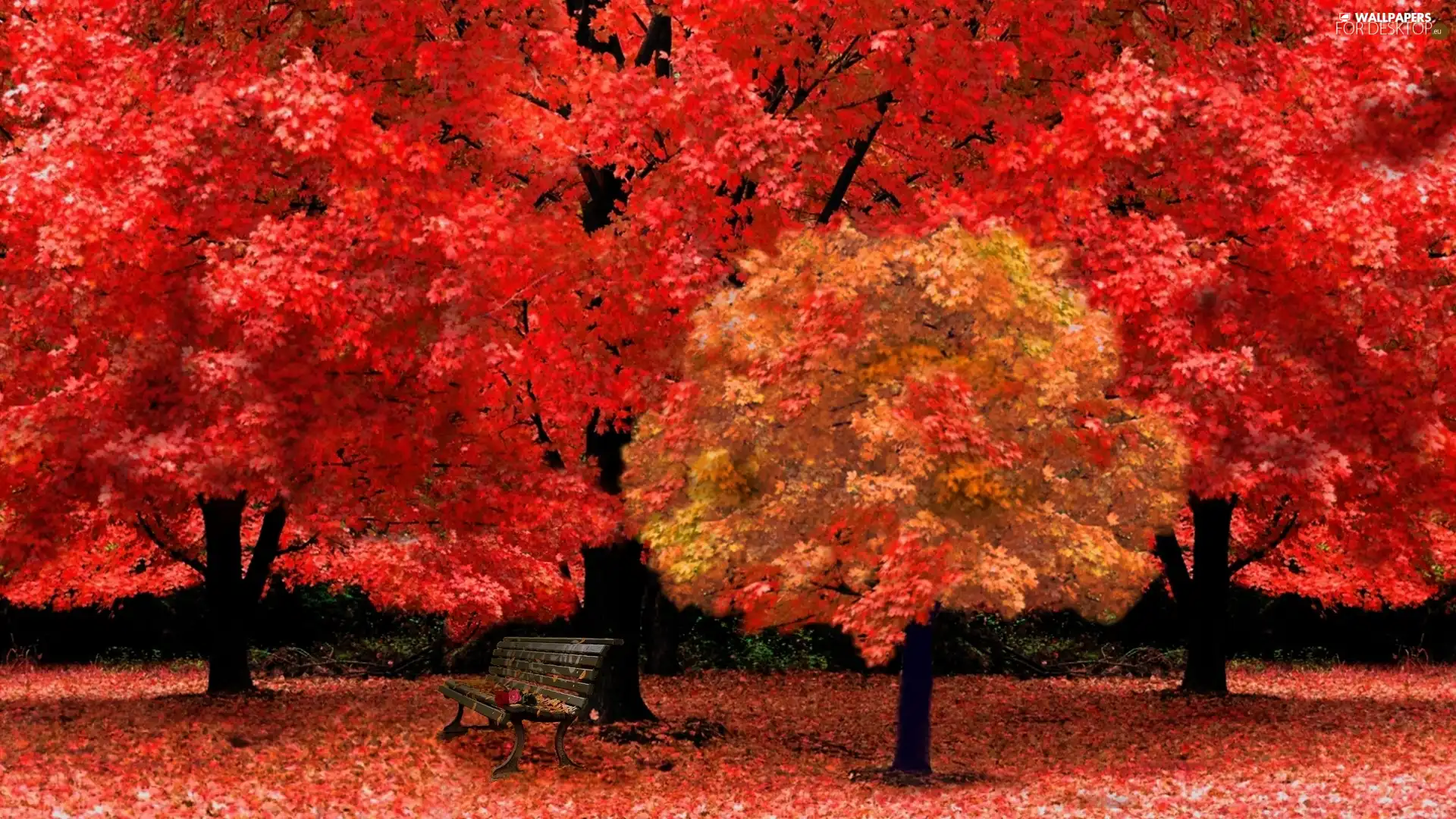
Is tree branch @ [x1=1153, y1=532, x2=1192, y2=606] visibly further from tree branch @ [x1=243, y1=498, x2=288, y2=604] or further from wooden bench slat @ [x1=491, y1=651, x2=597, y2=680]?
tree branch @ [x1=243, y1=498, x2=288, y2=604]

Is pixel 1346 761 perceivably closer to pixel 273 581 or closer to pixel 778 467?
pixel 778 467

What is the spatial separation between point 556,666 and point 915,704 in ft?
10.6

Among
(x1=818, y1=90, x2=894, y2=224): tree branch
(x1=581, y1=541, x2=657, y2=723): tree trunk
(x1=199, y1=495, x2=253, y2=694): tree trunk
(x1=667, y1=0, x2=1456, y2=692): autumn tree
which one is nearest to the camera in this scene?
(x1=667, y1=0, x2=1456, y2=692): autumn tree

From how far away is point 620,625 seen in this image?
667 inches

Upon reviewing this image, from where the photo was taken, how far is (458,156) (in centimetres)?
1631

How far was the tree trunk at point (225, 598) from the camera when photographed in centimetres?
1803

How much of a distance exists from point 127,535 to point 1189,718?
1365 centimetres

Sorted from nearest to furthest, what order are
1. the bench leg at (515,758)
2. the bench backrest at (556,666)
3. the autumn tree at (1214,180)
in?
the bench backrest at (556,666) → the bench leg at (515,758) → the autumn tree at (1214,180)

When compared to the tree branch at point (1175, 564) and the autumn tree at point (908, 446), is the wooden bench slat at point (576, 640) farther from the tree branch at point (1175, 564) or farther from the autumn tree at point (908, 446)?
the tree branch at point (1175, 564)

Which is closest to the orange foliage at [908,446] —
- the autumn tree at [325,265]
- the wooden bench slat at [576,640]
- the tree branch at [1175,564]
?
the wooden bench slat at [576,640]

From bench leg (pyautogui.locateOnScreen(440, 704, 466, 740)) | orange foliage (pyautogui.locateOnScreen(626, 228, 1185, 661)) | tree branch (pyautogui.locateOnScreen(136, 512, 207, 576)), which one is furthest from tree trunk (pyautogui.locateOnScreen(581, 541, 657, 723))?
tree branch (pyautogui.locateOnScreen(136, 512, 207, 576))

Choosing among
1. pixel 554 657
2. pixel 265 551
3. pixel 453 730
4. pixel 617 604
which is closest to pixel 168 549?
pixel 265 551

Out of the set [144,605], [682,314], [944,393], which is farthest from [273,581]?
[944,393]

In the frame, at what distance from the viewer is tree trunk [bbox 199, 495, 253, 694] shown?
1803 cm
